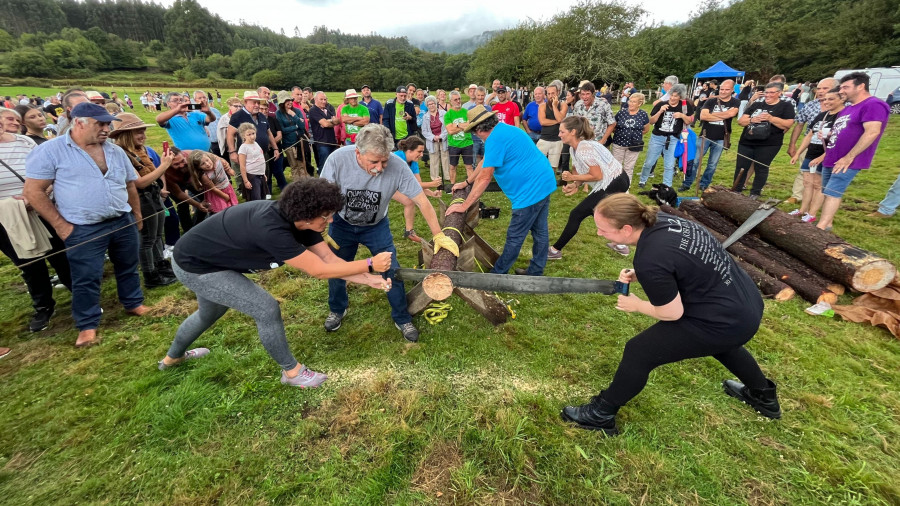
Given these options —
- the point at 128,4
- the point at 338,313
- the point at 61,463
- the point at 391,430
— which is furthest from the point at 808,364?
the point at 128,4

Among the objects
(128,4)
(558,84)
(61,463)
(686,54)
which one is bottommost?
(61,463)

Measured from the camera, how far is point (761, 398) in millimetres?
2646

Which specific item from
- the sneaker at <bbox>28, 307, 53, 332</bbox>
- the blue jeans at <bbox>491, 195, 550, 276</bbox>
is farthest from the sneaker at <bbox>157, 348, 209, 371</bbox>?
the blue jeans at <bbox>491, 195, 550, 276</bbox>

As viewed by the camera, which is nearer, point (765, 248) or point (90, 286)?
point (90, 286)

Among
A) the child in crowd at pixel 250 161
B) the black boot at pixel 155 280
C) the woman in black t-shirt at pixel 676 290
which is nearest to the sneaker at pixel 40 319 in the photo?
the black boot at pixel 155 280

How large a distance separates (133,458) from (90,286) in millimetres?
2073

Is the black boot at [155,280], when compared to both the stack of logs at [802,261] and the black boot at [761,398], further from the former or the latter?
the stack of logs at [802,261]

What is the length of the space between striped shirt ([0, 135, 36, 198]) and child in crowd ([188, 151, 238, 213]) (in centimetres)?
148

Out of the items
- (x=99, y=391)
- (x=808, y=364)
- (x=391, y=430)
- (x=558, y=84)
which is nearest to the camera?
(x=391, y=430)

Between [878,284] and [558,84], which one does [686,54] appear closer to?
[558,84]

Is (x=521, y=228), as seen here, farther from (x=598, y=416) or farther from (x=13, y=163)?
(x=13, y=163)

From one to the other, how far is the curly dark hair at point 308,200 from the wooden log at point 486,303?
179cm

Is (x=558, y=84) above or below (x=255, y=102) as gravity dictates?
above

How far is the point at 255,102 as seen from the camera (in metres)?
6.91
